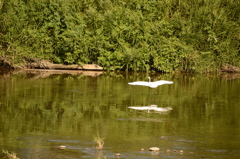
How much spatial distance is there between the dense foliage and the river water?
8.38 ft

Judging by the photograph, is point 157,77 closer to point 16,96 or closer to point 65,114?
point 16,96

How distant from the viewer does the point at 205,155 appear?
6.70 meters

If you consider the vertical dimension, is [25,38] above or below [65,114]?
above

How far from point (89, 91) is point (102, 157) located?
21.4 ft

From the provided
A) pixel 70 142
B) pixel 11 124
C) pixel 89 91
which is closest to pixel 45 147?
pixel 70 142

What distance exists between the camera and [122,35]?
18.7m

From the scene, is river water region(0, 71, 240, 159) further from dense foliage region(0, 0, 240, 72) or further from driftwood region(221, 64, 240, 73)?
driftwood region(221, 64, 240, 73)

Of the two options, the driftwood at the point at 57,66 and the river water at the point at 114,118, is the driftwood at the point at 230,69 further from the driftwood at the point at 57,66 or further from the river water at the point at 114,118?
the driftwood at the point at 57,66

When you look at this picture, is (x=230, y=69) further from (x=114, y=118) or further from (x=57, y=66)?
(x=114, y=118)

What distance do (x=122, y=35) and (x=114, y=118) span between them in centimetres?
966

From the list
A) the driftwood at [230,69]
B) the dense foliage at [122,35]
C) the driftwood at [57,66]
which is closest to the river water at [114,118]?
the driftwood at [57,66]

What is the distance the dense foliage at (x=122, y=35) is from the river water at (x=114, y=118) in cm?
255

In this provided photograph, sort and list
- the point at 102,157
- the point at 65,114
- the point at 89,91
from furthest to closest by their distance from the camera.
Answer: the point at 89,91 → the point at 65,114 → the point at 102,157

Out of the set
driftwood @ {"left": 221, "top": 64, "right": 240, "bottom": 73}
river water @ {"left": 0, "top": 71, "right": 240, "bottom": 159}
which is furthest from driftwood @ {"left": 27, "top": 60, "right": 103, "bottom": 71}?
driftwood @ {"left": 221, "top": 64, "right": 240, "bottom": 73}
